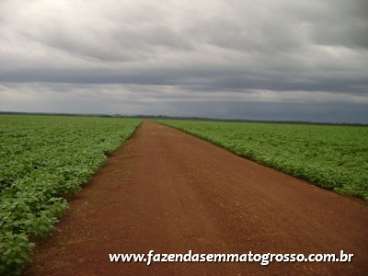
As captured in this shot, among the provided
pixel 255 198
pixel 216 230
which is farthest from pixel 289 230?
pixel 255 198

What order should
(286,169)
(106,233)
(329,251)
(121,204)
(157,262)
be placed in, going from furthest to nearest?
(286,169) < (121,204) < (106,233) < (329,251) < (157,262)

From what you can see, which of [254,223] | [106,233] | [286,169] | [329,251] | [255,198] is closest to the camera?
[329,251]

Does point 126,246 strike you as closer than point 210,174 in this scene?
Yes

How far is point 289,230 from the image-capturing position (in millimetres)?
8664

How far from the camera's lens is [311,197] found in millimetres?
12297

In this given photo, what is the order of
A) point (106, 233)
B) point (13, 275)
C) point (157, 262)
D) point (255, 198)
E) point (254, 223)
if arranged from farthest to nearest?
point (255, 198) → point (254, 223) → point (106, 233) → point (157, 262) → point (13, 275)

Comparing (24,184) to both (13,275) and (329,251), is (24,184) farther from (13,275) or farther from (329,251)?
(329,251)

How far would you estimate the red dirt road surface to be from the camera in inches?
265

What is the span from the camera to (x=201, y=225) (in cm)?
876

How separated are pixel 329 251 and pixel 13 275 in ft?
16.4

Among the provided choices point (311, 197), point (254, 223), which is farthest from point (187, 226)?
point (311, 197)

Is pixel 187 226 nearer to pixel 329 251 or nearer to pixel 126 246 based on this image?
pixel 126 246

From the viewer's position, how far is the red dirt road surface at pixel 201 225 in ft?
22.0

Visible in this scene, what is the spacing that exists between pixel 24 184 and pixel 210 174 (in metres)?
6.53
